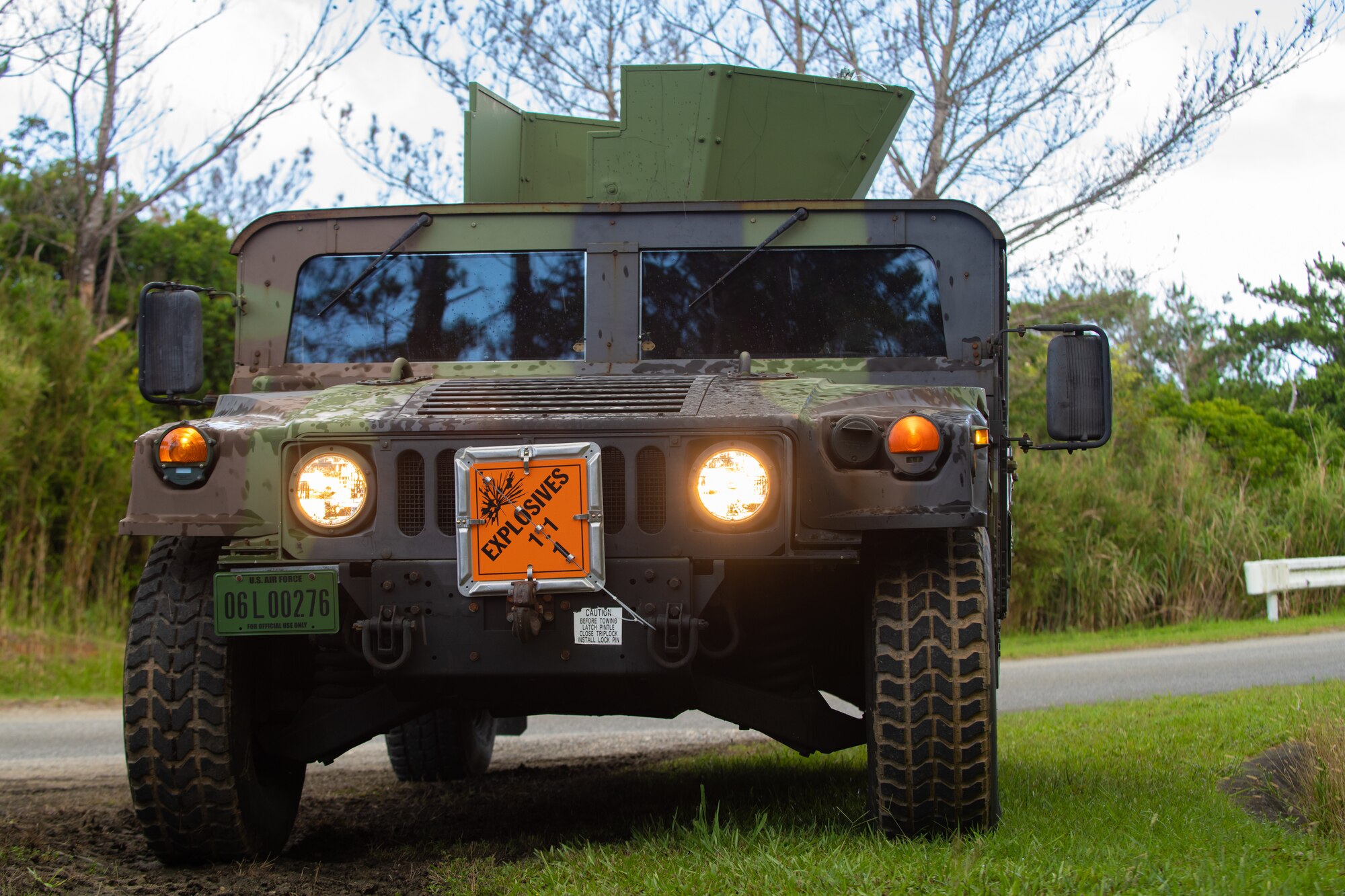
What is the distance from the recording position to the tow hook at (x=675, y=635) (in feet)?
12.3

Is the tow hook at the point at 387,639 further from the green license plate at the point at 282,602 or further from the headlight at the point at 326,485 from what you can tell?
the headlight at the point at 326,485

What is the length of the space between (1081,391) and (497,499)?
2.06 m

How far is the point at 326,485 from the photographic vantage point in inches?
154

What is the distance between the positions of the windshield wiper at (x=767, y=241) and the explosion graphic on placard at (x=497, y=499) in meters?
1.42

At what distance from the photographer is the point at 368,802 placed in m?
5.95

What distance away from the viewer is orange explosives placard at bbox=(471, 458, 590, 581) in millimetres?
3744

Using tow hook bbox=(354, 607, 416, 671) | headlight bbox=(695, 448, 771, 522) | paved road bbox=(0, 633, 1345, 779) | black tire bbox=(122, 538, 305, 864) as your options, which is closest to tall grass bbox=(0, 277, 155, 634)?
paved road bbox=(0, 633, 1345, 779)

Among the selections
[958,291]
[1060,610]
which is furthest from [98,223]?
[958,291]

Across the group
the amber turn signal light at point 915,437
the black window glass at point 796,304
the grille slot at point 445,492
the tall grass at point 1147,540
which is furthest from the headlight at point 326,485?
the tall grass at point 1147,540

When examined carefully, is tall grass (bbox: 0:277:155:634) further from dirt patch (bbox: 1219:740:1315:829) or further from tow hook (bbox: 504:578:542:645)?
dirt patch (bbox: 1219:740:1315:829)

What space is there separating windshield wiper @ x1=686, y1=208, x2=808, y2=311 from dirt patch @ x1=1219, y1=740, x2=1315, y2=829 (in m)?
2.40

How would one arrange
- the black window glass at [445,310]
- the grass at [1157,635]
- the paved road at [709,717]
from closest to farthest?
the black window glass at [445,310] → the paved road at [709,717] → the grass at [1157,635]

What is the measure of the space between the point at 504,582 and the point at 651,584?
1.25ft

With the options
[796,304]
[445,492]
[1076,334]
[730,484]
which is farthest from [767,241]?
[445,492]
